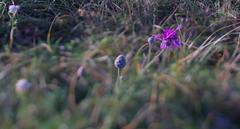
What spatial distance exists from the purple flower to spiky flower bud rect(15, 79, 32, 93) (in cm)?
98

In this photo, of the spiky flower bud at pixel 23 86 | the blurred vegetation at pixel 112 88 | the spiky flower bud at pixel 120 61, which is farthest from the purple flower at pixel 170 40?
the spiky flower bud at pixel 23 86

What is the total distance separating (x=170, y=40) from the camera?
9.23ft

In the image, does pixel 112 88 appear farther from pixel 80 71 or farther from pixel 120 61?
pixel 120 61

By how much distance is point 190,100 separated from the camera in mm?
1850

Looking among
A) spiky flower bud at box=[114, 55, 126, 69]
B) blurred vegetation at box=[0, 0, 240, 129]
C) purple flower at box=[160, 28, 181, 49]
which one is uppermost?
blurred vegetation at box=[0, 0, 240, 129]

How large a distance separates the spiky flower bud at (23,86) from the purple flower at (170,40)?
3.21 feet

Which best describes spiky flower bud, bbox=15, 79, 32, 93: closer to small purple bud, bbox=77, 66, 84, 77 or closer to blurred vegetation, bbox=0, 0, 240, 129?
blurred vegetation, bbox=0, 0, 240, 129

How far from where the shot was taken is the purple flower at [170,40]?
109 inches

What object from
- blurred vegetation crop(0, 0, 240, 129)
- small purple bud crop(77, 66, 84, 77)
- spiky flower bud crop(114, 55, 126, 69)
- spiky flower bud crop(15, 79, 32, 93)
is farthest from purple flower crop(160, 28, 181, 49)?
spiky flower bud crop(15, 79, 32, 93)

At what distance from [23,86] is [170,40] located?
3.53 ft

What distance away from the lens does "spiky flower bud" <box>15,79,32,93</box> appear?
1.91 meters

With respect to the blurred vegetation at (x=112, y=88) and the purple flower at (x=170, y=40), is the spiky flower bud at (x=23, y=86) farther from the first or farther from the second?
the purple flower at (x=170, y=40)

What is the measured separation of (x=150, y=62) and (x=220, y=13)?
1.21 meters

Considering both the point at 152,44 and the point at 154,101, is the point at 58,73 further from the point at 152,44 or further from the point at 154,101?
the point at 152,44
